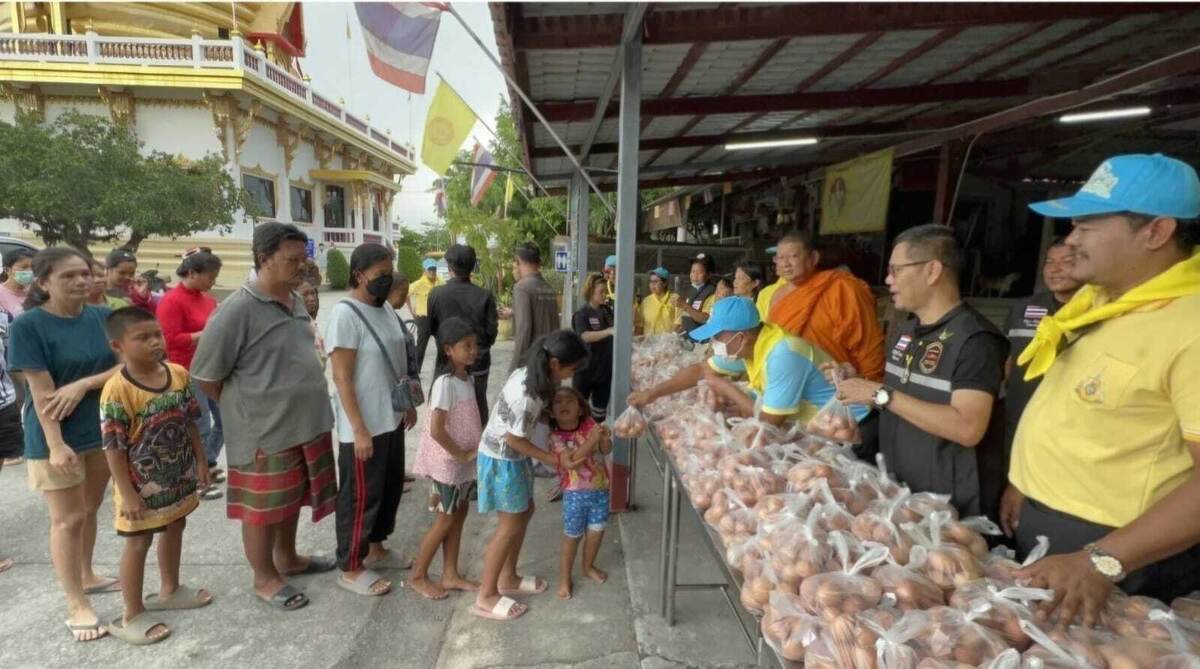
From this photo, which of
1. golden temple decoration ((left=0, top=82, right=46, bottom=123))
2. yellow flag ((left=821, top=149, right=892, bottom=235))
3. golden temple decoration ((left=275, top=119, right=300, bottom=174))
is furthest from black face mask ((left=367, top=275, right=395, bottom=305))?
golden temple decoration ((left=0, top=82, right=46, bottom=123))

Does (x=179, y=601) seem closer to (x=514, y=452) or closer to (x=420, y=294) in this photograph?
(x=514, y=452)

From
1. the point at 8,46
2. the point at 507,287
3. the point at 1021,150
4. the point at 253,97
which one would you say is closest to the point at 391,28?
the point at 1021,150

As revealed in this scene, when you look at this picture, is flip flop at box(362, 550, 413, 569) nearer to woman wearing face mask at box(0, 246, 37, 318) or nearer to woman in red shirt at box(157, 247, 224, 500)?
woman in red shirt at box(157, 247, 224, 500)

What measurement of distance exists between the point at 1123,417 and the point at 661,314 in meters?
4.43

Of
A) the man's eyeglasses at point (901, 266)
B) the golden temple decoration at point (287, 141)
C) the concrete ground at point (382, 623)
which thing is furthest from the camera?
the golden temple decoration at point (287, 141)

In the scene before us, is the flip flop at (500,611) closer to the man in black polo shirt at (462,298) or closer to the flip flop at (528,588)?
the flip flop at (528,588)

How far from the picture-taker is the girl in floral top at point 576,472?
282 cm

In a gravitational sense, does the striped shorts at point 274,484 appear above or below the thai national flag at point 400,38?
below

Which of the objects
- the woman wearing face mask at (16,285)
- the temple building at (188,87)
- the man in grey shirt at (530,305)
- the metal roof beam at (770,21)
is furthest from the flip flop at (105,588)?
the temple building at (188,87)

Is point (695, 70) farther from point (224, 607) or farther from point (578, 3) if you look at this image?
point (224, 607)

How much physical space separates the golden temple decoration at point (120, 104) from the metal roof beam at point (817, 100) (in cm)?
1792

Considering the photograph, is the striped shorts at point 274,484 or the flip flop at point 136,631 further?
the striped shorts at point 274,484

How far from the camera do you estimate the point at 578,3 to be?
269 centimetres

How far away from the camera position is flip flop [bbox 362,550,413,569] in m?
3.17
